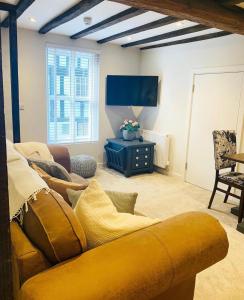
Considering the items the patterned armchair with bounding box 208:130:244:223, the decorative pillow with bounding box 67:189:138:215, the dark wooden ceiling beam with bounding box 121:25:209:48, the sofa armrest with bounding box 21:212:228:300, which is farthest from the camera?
the dark wooden ceiling beam with bounding box 121:25:209:48

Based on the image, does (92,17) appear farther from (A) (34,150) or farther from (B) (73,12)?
(A) (34,150)

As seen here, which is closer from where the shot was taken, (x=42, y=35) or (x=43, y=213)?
(x=43, y=213)

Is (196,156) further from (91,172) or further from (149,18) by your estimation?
(149,18)

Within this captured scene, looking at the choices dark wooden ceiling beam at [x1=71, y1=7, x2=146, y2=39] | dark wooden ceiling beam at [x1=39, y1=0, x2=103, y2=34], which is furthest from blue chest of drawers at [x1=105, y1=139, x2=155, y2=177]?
dark wooden ceiling beam at [x1=39, y1=0, x2=103, y2=34]

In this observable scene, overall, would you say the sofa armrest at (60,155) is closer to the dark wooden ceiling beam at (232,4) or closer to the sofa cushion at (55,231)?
the sofa cushion at (55,231)

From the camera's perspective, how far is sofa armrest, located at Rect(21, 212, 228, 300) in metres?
0.96

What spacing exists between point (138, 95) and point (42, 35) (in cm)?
191

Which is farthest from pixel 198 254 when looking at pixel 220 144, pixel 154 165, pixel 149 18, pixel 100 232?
pixel 154 165

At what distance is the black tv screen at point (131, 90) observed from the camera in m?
4.80

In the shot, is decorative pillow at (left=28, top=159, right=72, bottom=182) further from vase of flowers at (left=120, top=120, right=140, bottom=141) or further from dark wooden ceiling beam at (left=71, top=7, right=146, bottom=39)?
vase of flowers at (left=120, top=120, right=140, bottom=141)

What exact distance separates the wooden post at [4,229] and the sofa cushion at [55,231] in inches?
4.7

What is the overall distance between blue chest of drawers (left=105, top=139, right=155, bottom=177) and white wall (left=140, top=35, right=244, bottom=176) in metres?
0.44

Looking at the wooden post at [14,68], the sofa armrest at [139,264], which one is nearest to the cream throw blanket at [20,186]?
the sofa armrest at [139,264]

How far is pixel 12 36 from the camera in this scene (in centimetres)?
333
